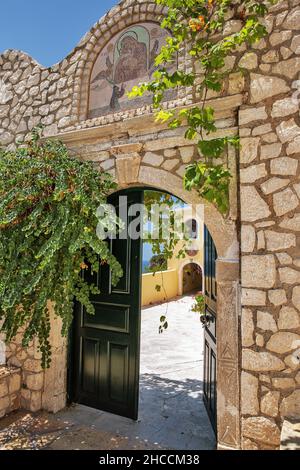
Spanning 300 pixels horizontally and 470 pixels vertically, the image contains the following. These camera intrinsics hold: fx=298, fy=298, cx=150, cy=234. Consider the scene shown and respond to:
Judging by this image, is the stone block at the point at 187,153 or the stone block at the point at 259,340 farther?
the stone block at the point at 187,153

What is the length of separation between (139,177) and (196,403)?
270 centimetres

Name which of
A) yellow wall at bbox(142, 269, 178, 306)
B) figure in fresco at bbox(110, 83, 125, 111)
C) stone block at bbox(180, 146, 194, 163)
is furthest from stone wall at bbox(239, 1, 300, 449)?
yellow wall at bbox(142, 269, 178, 306)

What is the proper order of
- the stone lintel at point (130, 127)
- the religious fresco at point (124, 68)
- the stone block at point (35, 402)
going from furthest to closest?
the stone block at point (35, 402)
the religious fresco at point (124, 68)
the stone lintel at point (130, 127)

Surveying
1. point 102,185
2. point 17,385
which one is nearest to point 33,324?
point 17,385

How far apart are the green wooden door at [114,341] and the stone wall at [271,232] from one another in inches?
49.2

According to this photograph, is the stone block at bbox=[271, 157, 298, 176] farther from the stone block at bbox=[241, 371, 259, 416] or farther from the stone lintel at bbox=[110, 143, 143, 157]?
the stone block at bbox=[241, 371, 259, 416]

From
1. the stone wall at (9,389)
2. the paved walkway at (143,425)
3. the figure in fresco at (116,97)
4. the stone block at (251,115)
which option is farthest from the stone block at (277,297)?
the stone wall at (9,389)

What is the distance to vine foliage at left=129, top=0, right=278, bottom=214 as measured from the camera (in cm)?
231

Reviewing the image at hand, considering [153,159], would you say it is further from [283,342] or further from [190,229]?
[190,229]

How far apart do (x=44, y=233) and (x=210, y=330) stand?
6.30ft

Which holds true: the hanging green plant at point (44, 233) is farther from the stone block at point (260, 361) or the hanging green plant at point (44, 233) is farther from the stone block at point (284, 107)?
the stone block at point (284, 107)

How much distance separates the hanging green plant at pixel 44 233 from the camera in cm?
256

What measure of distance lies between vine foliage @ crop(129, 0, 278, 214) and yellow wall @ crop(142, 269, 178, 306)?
7494 millimetres
